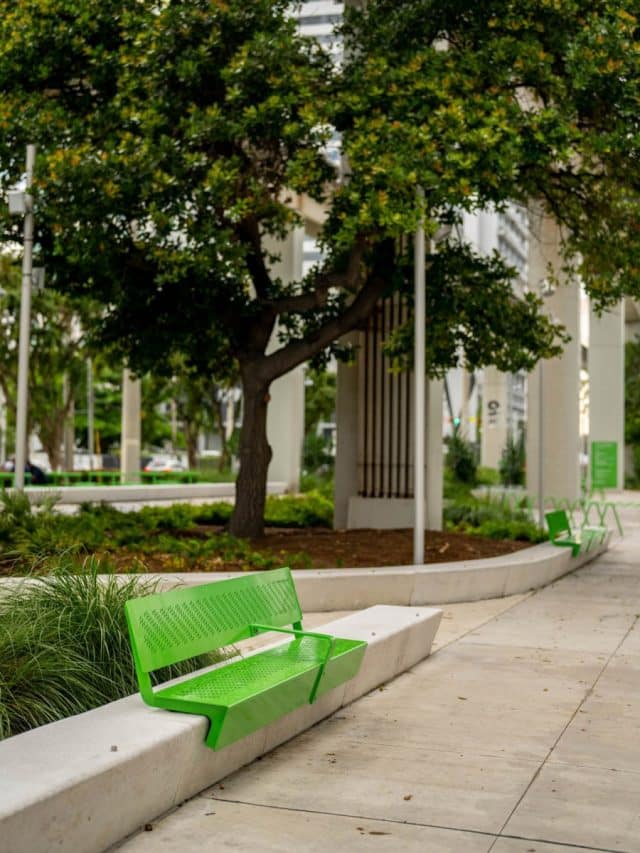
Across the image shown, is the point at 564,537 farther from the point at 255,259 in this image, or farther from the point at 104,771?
the point at 104,771

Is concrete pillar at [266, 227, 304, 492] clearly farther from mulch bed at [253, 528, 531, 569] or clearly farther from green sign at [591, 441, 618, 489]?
mulch bed at [253, 528, 531, 569]

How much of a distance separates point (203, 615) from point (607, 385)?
3973cm

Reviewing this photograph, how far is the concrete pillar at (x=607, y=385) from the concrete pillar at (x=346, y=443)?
2775 centimetres

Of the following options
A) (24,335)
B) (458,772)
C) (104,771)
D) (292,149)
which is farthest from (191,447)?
(104,771)

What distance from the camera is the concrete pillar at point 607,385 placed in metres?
43.1

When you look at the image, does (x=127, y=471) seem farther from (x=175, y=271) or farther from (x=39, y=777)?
(x=39, y=777)

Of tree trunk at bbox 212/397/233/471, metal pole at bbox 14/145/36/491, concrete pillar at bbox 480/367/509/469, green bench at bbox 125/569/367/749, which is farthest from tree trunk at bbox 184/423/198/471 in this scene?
green bench at bbox 125/569/367/749

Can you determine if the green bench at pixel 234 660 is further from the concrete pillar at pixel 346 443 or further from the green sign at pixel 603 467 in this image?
the green sign at pixel 603 467

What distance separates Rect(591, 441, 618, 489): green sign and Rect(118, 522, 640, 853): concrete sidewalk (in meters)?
28.6

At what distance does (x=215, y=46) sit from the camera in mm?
12672

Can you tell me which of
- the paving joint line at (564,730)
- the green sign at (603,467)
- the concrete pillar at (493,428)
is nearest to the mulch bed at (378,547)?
the paving joint line at (564,730)

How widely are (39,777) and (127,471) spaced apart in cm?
3428

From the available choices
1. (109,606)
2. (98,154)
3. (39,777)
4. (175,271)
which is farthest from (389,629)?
(98,154)

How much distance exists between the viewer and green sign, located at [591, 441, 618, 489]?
1438 inches
